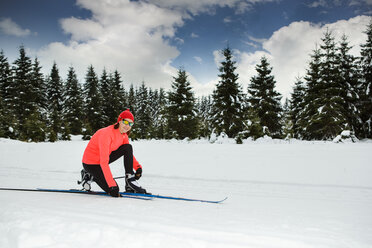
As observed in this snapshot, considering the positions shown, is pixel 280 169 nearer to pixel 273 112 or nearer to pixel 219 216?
pixel 219 216

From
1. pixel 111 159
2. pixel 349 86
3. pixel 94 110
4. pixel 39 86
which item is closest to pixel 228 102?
pixel 349 86

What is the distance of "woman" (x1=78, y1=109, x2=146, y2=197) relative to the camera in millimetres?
3171

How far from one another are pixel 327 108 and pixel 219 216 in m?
20.5

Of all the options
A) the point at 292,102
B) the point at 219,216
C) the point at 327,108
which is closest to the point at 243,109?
the point at 327,108

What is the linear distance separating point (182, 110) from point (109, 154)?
19.7 m

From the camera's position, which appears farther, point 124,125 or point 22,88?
point 22,88

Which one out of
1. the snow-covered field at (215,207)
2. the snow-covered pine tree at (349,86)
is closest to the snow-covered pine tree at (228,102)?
the snow-covered pine tree at (349,86)

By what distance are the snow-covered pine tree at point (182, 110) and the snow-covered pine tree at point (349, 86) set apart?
560 inches

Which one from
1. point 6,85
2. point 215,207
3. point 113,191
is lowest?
point 215,207

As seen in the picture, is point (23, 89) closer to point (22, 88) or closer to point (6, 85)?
point (22, 88)

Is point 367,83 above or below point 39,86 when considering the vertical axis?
below

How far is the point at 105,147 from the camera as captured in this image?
10.6ft

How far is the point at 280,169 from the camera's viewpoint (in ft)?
19.1

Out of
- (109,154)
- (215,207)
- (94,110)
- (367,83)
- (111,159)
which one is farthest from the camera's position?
(94,110)
